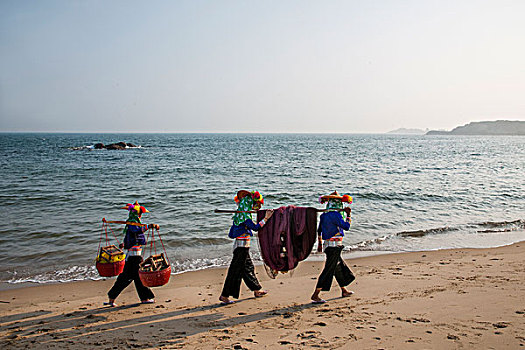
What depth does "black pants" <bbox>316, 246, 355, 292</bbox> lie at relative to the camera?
20.8 ft

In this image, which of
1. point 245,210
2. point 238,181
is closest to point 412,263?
point 245,210

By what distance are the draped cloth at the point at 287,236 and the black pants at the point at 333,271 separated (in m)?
0.36

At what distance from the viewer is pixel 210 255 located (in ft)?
33.2

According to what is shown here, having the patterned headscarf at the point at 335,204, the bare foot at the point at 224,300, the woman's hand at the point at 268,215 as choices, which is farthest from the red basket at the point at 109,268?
the patterned headscarf at the point at 335,204

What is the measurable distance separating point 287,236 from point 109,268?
306 centimetres

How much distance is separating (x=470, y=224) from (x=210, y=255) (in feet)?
31.7

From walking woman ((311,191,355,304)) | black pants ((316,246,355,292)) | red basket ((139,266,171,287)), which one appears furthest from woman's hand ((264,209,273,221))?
red basket ((139,266,171,287))

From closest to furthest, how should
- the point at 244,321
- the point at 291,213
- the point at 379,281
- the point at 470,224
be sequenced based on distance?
the point at 244,321 < the point at 291,213 < the point at 379,281 < the point at 470,224

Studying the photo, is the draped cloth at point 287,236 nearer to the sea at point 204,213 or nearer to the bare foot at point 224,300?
the bare foot at point 224,300

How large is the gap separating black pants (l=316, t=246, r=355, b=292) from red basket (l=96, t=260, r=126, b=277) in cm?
341

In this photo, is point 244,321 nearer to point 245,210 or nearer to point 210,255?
point 245,210

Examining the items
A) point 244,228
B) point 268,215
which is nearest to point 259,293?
point 244,228

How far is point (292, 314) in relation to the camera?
580 centimetres

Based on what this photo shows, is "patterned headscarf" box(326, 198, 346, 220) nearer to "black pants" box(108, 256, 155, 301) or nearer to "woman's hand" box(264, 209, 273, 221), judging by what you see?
"woman's hand" box(264, 209, 273, 221)
